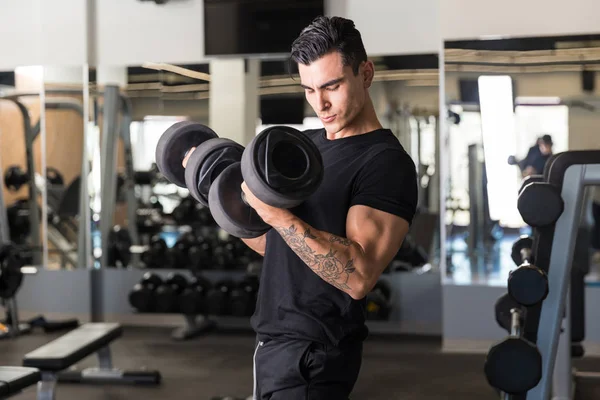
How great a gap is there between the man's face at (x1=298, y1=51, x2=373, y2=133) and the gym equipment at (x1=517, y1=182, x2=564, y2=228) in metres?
0.93

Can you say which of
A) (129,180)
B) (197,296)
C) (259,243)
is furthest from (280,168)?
(129,180)

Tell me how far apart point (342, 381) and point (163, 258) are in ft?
14.1

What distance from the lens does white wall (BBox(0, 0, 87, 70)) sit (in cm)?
571

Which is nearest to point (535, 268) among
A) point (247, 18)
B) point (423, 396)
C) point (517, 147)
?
point (423, 396)

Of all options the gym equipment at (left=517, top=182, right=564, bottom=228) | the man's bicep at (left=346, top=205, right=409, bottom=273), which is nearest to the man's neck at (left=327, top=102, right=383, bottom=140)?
the man's bicep at (left=346, top=205, right=409, bottom=273)

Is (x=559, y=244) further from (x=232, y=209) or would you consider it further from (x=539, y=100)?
(x=539, y=100)

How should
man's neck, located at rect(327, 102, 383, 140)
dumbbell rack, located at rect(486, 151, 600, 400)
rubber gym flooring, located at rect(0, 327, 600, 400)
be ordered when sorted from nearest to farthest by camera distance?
man's neck, located at rect(327, 102, 383, 140), dumbbell rack, located at rect(486, 151, 600, 400), rubber gym flooring, located at rect(0, 327, 600, 400)

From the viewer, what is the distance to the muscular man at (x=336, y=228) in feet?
4.59

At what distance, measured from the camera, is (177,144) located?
174cm

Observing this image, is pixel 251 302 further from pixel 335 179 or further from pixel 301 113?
pixel 335 179

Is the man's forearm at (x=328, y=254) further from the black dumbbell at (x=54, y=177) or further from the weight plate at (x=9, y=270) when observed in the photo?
the black dumbbell at (x=54, y=177)

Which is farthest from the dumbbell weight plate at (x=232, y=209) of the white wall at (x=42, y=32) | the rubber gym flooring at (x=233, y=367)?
the white wall at (x=42, y=32)

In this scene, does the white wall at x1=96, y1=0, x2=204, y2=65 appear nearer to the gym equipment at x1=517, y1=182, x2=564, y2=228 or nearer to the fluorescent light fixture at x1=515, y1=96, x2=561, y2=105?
the fluorescent light fixture at x1=515, y1=96, x2=561, y2=105

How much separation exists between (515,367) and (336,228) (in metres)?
0.94
